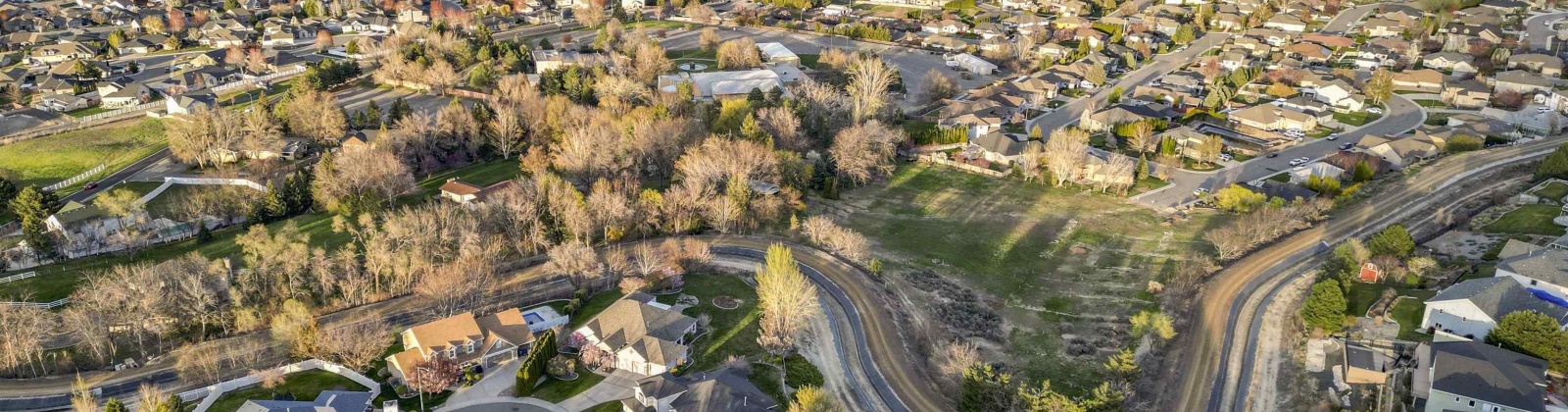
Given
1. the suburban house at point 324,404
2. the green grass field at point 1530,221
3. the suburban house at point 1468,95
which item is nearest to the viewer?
the suburban house at point 324,404

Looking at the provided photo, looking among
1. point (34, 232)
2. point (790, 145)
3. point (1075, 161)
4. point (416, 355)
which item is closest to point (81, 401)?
point (416, 355)

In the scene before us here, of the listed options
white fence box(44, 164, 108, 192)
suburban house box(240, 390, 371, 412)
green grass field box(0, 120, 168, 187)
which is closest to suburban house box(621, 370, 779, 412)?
suburban house box(240, 390, 371, 412)

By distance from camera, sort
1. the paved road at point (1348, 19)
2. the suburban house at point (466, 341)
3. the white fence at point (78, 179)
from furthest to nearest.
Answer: the paved road at point (1348, 19) < the white fence at point (78, 179) < the suburban house at point (466, 341)

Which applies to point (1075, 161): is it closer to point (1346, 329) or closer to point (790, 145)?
point (790, 145)

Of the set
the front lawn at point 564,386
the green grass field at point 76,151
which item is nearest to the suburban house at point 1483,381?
the front lawn at point 564,386

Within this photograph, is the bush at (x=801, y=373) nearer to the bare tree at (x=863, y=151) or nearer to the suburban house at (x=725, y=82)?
the bare tree at (x=863, y=151)

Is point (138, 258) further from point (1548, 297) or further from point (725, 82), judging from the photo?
point (1548, 297)

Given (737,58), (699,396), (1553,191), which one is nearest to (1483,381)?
(699,396)
